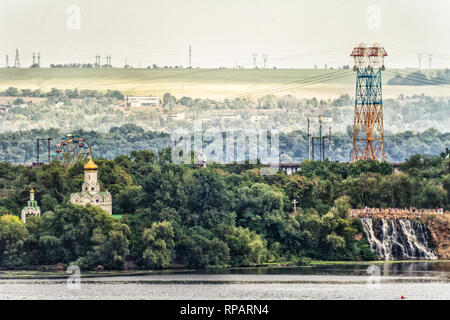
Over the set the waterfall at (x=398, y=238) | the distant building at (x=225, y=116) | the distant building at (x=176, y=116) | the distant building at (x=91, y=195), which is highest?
the distant building at (x=225, y=116)

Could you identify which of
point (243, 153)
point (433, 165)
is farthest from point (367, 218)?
point (243, 153)

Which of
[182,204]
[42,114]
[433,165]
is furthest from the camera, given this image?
[42,114]

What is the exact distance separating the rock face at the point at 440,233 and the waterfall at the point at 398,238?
0.48 m

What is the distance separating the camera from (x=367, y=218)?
86500mm

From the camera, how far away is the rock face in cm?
8584

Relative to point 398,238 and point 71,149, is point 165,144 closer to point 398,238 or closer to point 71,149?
point 71,149

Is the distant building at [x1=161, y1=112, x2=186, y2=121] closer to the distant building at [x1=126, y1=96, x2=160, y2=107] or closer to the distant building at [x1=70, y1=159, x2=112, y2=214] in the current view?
the distant building at [x1=126, y1=96, x2=160, y2=107]

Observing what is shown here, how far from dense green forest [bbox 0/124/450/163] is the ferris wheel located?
3566 cm

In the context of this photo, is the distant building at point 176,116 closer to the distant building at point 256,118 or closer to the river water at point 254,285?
the distant building at point 256,118

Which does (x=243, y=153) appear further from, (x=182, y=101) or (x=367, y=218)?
(x=367, y=218)

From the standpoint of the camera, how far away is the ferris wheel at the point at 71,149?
4309 inches

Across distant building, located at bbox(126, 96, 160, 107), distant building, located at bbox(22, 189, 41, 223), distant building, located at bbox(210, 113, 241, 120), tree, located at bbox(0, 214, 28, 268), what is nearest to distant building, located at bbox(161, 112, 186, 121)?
distant building, located at bbox(126, 96, 160, 107)

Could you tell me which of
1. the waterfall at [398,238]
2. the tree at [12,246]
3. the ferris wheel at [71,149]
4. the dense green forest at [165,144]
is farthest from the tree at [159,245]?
the dense green forest at [165,144]

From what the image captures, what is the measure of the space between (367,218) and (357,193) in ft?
17.6
